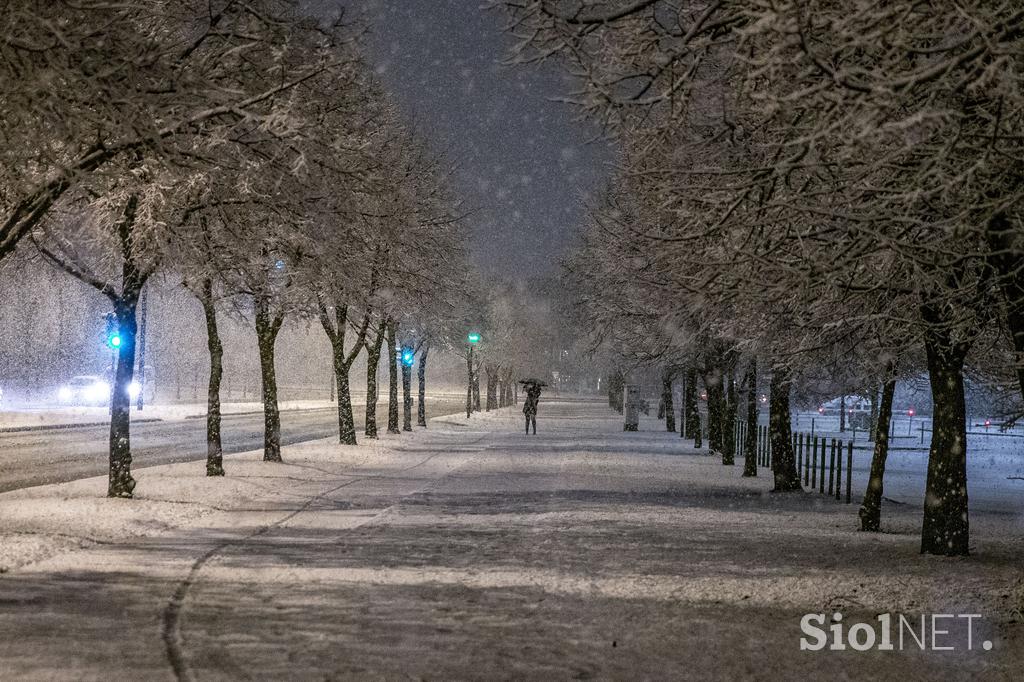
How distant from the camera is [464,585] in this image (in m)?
9.14

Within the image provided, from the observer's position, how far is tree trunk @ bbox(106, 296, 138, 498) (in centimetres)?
1468

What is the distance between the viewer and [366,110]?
2350 cm

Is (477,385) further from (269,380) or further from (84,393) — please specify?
(269,380)

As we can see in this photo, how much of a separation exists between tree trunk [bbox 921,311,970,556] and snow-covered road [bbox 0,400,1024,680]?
1.17ft

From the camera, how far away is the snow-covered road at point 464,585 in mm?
6738

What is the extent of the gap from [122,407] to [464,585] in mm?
7805

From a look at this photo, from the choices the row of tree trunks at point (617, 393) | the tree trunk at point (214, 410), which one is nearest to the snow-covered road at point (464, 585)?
the tree trunk at point (214, 410)

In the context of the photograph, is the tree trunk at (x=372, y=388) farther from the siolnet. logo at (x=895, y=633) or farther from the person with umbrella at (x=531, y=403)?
the siolnet. logo at (x=895, y=633)

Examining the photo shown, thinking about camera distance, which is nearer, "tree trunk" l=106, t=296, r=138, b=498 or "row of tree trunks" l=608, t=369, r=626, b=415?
"tree trunk" l=106, t=296, r=138, b=498

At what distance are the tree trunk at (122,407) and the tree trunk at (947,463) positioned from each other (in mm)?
10325

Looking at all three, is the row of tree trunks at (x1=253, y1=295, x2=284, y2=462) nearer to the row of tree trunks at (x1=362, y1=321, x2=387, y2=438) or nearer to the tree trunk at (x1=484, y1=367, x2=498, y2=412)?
the row of tree trunks at (x1=362, y1=321, x2=387, y2=438)

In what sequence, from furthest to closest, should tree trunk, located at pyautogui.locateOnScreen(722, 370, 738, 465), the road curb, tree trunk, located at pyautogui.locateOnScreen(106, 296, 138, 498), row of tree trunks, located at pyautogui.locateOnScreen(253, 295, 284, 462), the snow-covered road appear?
1. the road curb
2. tree trunk, located at pyautogui.locateOnScreen(722, 370, 738, 465)
3. row of tree trunks, located at pyautogui.locateOnScreen(253, 295, 284, 462)
4. tree trunk, located at pyautogui.locateOnScreen(106, 296, 138, 498)
5. the snow-covered road

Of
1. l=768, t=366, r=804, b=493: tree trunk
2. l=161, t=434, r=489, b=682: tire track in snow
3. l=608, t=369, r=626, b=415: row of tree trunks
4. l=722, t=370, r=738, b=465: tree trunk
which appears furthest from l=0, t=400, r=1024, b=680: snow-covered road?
l=608, t=369, r=626, b=415: row of tree trunks

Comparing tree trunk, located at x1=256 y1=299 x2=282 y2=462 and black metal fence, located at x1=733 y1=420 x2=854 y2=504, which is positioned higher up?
tree trunk, located at x1=256 y1=299 x2=282 y2=462
